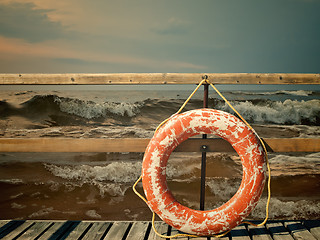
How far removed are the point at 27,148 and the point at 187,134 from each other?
3.91 ft

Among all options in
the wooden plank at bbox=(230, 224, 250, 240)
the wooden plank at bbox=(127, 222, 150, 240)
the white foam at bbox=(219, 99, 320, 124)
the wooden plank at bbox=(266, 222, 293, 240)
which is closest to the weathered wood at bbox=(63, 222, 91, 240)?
the wooden plank at bbox=(127, 222, 150, 240)

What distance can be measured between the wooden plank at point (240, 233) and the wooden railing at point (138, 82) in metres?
0.56

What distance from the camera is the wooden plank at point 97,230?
1.47 m

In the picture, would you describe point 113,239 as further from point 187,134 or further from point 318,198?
point 318,198

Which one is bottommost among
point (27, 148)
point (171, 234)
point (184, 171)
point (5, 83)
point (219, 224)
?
point (184, 171)

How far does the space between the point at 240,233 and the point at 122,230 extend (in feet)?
2.65

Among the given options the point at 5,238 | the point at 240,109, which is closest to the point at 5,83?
the point at 5,238

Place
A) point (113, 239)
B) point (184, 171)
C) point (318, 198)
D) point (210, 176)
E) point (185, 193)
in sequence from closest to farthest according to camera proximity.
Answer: point (113, 239) → point (318, 198) → point (185, 193) → point (210, 176) → point (184, 171)

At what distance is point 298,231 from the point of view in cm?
154

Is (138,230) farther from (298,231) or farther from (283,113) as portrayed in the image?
(283,113)

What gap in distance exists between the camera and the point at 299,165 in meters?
5.04

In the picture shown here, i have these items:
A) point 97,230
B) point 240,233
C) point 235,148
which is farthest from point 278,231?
point 97,230

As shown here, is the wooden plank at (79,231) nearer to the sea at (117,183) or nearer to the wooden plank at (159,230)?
the wooden plank at (159,230)

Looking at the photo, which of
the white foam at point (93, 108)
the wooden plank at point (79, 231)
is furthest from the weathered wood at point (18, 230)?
the white foam at point (93, 108)
